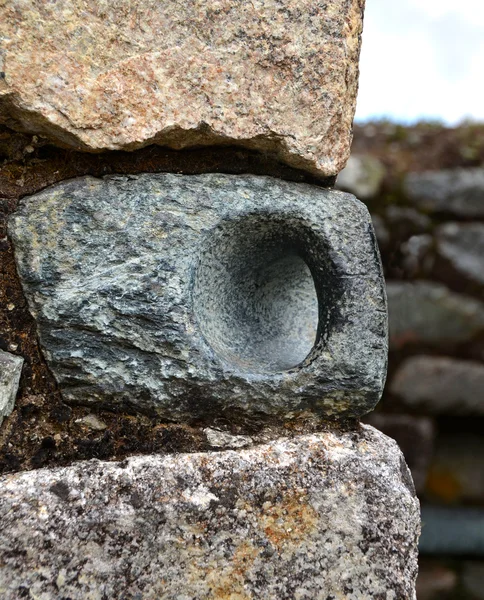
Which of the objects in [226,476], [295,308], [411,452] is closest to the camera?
[226,476]

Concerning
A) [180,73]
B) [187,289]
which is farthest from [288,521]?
[180,73]

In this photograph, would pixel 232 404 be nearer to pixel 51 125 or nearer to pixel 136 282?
pixel 136 282

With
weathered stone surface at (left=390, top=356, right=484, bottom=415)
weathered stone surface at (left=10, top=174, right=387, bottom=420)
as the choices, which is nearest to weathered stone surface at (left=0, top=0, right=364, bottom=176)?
weathered stone surface at (left=10, top=174, right=387, bottom=420)

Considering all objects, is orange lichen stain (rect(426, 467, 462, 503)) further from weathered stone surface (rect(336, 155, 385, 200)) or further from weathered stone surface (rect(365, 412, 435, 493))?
weathered stone surface (rect(336, 155, 385, 200))

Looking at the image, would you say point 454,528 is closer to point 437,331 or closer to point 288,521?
point 437,331

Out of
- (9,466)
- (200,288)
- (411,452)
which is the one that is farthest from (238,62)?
(411,452)

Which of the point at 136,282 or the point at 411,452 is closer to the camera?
the point at 136,282
